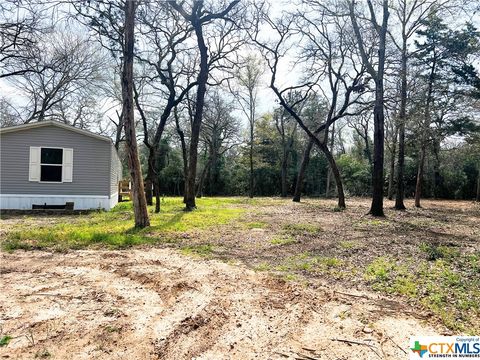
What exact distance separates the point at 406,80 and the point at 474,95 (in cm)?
351

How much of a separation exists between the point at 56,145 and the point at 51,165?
75 centimetres

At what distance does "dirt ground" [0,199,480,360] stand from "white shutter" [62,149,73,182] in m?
7.22

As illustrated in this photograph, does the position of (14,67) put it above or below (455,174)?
above

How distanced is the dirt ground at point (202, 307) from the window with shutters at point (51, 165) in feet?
24.6

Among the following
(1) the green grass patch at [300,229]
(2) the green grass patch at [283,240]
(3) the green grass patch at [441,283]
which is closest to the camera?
(3) the green grass patch at [441,283]

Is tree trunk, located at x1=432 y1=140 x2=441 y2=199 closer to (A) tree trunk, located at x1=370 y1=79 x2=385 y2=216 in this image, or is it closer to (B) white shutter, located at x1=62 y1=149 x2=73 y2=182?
(A) tree trunk, located at x1=370 y1=79 x2=385 y2=216

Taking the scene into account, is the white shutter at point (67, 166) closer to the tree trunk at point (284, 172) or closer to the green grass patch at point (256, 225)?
the green grass patch at point (256, 225)

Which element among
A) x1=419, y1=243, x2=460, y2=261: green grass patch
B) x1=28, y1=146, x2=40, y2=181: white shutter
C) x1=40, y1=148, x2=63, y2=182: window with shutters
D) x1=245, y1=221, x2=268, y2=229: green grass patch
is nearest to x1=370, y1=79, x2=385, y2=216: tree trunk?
x1=245, y1=221, x2=268, y2=229: green grass patch

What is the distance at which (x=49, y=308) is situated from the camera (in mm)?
3107

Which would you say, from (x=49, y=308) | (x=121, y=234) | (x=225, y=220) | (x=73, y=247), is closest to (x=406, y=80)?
(x=225, y=220)

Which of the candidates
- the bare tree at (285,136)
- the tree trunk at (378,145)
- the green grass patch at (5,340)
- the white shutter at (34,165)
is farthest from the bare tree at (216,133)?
the green grass patch at (5,340)

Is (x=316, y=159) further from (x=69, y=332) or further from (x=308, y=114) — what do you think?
(x=69, y=332)

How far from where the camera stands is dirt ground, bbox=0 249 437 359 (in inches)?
96.3

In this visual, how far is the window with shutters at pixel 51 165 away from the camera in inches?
468
